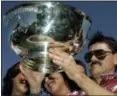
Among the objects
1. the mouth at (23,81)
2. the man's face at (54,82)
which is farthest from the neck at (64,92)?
the mouth at (23,81)

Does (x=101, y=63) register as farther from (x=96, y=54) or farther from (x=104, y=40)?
(x=104, y=40)

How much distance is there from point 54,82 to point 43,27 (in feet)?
1.80

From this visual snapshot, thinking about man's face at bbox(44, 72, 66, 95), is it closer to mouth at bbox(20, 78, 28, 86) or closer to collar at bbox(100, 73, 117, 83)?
mouth at bbox(20, 78, 28, 86)

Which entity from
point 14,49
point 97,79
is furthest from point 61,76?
point 14,49

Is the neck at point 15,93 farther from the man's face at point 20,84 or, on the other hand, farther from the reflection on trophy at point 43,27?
the reflection on trophy at point 43,27

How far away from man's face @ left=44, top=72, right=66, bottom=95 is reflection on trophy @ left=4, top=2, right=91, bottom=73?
1.11 feet

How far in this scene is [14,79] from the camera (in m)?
2.75

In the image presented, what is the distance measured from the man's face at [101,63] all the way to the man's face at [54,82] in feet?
0.72

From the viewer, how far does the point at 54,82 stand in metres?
2.62

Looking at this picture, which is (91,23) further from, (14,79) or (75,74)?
(14,79)

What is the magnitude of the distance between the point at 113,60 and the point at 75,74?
2.54ft

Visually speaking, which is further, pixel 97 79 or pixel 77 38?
pixel 97 79

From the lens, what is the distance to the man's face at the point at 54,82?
260cm

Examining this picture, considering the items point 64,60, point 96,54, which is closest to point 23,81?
point 96,54
